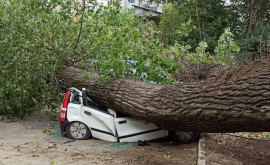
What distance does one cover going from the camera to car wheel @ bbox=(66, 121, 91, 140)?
6.68 metres

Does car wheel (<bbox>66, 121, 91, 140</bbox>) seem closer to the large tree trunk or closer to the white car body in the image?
the white car body

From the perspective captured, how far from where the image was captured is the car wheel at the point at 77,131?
6.68 meters

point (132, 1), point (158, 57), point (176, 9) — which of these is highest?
point (132, 1)

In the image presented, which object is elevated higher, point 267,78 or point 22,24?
point 22,24

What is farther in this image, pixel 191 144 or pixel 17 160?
pixel 191 144

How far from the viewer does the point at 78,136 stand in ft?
22.0

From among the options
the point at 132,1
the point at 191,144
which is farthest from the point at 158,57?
the point at 132,1

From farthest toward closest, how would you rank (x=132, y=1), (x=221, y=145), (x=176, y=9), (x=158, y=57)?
(x=132, y=1) → (x=176, y=9) → (x=158, y=57) → (x=221, y=145)

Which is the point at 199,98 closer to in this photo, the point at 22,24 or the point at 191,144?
the point at 191,144

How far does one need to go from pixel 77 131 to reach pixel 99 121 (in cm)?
52

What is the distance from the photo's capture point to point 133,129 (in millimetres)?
6383

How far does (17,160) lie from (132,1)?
51.4 metres

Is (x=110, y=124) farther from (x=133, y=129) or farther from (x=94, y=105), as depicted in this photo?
(x=94, y=105)

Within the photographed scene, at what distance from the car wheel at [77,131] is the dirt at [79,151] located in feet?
0.43
